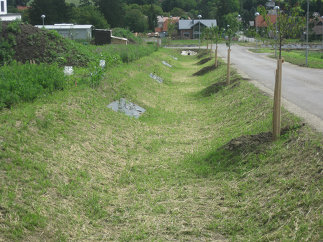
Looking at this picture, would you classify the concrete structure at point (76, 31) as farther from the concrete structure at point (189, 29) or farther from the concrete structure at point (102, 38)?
the concrete structure at point (189, 29)

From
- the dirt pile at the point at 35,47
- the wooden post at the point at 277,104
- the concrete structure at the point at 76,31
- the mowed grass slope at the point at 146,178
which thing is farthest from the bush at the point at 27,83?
the concrete structure at the point at 76,31

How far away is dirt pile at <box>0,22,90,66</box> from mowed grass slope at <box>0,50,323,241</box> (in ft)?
30.8

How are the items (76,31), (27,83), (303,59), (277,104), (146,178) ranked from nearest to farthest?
(277,104), (146,178), (27,83), (303,59), (76,31)

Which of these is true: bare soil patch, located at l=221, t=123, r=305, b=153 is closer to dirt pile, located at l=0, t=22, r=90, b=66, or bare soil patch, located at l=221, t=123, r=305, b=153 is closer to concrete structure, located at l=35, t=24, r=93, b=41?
dirt pile, located at l=0, t=22, r=90, b=66

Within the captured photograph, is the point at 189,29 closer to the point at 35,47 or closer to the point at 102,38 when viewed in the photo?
the point at 102,38

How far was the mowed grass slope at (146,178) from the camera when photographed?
6246 millimetres

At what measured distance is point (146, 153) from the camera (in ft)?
35.9

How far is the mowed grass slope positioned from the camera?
625cm

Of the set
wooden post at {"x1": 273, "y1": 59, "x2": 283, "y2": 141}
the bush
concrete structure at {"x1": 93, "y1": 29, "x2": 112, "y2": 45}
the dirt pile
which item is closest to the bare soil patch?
wooden post at {"x1": 273, "y1": 59, "x2": 283, "y2": 141}

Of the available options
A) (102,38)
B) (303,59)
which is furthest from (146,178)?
(102,38)

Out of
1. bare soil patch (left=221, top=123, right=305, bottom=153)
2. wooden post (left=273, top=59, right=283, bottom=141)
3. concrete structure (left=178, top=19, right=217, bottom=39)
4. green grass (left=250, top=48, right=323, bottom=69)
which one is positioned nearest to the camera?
wooden post (left=273, top=59, right=283, bottom=141)

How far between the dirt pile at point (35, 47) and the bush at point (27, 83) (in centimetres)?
830

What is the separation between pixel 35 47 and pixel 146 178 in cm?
1508

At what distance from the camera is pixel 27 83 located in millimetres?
11148
